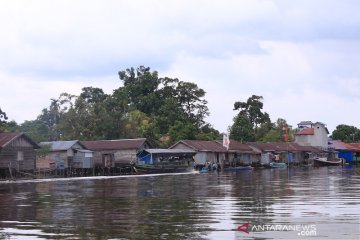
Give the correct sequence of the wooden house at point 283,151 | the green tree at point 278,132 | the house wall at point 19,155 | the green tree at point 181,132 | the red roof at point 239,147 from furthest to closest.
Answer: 1. the green tree at point 278,132
2. the wooden house at point 283,151
3. the green tree at point 181,132
4. the red roof at point 239,147
5. the house wall at point 19,155

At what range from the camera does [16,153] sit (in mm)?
47406

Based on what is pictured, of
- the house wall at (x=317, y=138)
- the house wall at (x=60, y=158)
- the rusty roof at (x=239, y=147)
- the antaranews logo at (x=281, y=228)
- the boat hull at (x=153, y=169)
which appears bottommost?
the antaranews logo at (x=281, y=228)

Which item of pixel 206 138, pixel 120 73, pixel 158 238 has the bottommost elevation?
pixel 158 238

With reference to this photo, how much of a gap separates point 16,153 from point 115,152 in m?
16.3

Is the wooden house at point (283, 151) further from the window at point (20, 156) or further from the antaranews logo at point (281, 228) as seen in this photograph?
the antaranews logo at point (281, 228)

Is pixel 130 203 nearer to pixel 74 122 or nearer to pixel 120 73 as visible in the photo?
pixel 74 122

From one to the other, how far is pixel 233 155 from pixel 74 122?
23053mm

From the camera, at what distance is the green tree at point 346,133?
120 metres

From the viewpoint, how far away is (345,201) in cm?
1789

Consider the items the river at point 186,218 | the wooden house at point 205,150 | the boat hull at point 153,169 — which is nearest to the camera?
the river at point 186,218

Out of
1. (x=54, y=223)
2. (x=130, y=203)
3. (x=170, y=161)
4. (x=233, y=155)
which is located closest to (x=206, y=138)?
(x=233, y=155)

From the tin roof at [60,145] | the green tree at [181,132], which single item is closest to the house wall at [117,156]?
the tin roof at [60,145]

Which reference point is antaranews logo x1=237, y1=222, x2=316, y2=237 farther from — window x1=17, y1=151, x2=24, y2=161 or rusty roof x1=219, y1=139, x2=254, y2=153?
rusty roof x1=219, y1=139, x2=254, y2=153

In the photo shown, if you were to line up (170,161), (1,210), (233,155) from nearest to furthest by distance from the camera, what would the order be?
(1,210) → (170,161) → (233,155)
